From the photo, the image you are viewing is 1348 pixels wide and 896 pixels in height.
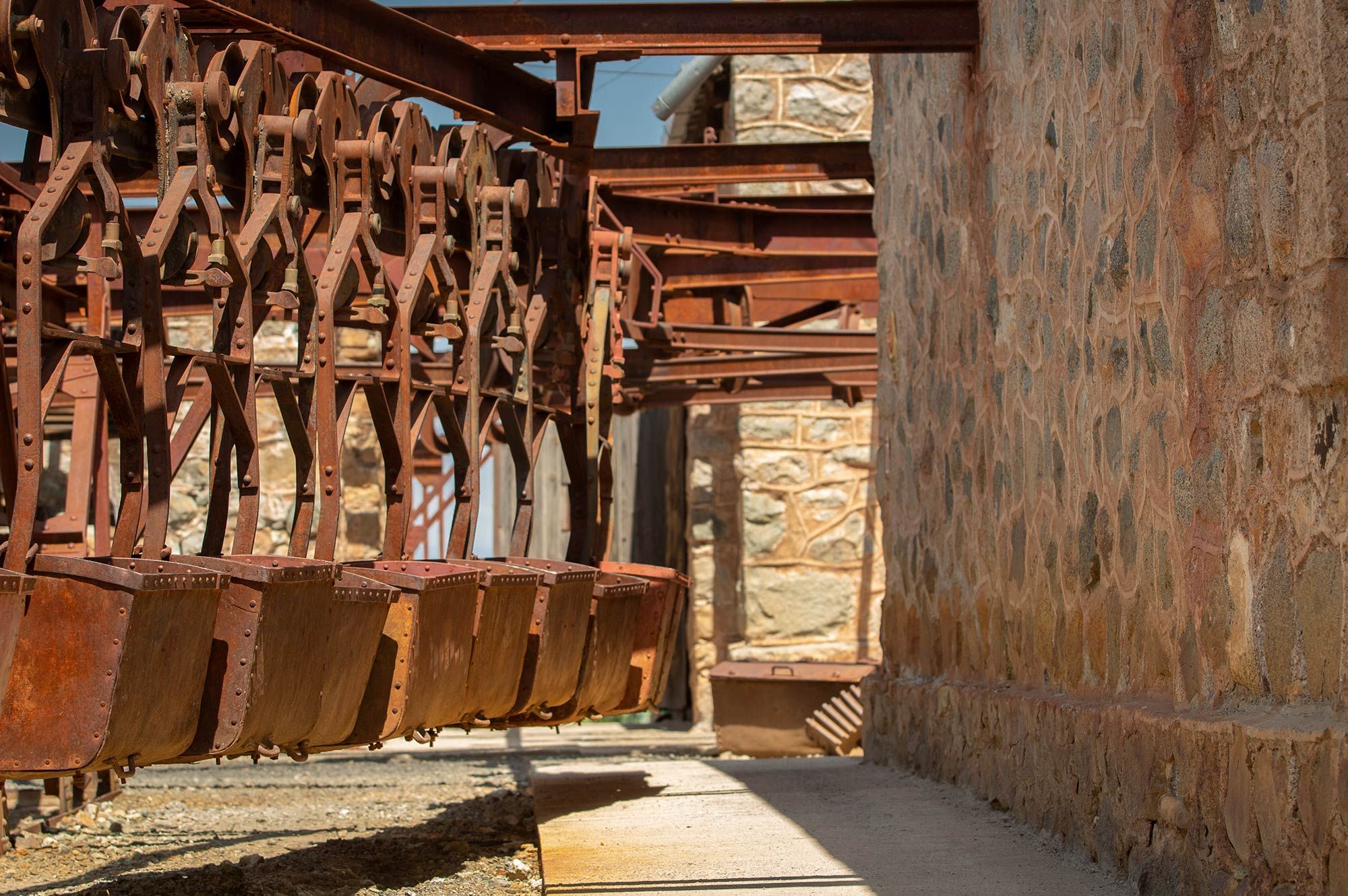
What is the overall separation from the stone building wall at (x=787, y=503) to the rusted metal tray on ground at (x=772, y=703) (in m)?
1.77

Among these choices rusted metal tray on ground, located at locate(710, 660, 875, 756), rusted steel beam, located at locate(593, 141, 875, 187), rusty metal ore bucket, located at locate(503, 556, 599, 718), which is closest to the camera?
rusty metal ore bucket, located at locate(503, 556, 599, 718)

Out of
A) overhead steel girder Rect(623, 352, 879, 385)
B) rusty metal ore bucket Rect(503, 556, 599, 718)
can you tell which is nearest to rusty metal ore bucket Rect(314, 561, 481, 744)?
rusty metal ore bucket Rect(503, 556, 599, 718)

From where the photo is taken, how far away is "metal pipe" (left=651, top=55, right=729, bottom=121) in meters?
12.3

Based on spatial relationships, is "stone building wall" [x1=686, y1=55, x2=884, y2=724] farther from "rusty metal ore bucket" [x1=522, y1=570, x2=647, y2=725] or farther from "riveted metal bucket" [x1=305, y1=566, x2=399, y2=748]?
"riveted metal bucket" [x1=305, y1=566, x2=399, y2=748]

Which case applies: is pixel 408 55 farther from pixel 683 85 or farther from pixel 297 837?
pixel 683 85

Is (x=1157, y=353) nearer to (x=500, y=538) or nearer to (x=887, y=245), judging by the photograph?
(x=887, y=245)

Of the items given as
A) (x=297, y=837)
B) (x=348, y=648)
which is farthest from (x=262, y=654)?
(x=297, y=837)

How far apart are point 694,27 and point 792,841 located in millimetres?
3146

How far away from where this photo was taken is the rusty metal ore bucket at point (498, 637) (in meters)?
4.84

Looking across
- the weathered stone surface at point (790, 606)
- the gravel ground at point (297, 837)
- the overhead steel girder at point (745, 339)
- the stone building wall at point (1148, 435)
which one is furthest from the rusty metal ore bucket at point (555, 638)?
the weathered stone surface at point (790, 606)

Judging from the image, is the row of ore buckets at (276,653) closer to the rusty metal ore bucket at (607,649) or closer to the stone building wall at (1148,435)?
the rusty metal ore bucket at (607,649)

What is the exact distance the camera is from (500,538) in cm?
2681

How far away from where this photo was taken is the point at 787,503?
12648 millimetres

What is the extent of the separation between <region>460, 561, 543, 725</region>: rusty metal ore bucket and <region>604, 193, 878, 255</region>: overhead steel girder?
13.9ft
